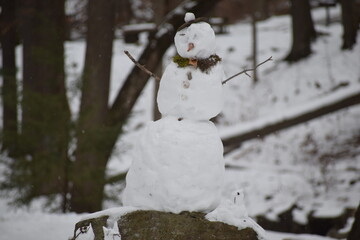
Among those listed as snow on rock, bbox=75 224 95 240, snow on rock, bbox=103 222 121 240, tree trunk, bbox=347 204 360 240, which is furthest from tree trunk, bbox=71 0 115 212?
tree trunk, bbox=347 204 360 240

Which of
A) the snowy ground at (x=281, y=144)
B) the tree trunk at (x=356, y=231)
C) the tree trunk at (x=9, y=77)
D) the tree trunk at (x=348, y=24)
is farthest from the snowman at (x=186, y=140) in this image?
the tree trunk at (x=348, y=24)

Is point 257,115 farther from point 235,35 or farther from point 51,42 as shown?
point 235,35

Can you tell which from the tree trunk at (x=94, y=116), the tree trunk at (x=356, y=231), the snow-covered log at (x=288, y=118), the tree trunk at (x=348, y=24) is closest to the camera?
the tree trunk at (x=356, y=231)

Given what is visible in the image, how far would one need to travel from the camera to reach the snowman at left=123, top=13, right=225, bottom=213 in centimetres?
287

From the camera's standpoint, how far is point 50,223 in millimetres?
5125

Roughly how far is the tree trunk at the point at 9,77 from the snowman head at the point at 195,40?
3.70m

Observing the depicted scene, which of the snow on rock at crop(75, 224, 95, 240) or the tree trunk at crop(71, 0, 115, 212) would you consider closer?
the snow on rock at crop(75, 224, 95, 240)

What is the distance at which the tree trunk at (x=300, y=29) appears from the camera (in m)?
13.6

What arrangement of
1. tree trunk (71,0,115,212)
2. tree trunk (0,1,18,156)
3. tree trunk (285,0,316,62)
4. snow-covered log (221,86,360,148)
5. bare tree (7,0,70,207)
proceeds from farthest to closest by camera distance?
tree trunk (285,0,316,62)
snow-covered log (221,86,360,148)
tree trunk (71,0,115,212)
tree trunk (0,1,18,156)
bare tree (7,0,70,207)

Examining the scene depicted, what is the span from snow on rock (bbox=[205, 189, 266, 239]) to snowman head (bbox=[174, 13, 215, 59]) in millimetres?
1103

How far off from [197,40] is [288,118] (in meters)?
4.48

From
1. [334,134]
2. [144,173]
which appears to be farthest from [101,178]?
[334,134]

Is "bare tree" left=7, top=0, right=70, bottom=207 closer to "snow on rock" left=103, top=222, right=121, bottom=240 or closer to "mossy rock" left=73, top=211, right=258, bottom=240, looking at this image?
"mossy rock" left=73, top=211, right=258, bottom=240

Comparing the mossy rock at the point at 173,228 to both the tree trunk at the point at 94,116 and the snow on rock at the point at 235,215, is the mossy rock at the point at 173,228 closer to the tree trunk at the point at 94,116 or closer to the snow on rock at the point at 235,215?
the snow on rock at the point at 235,215
